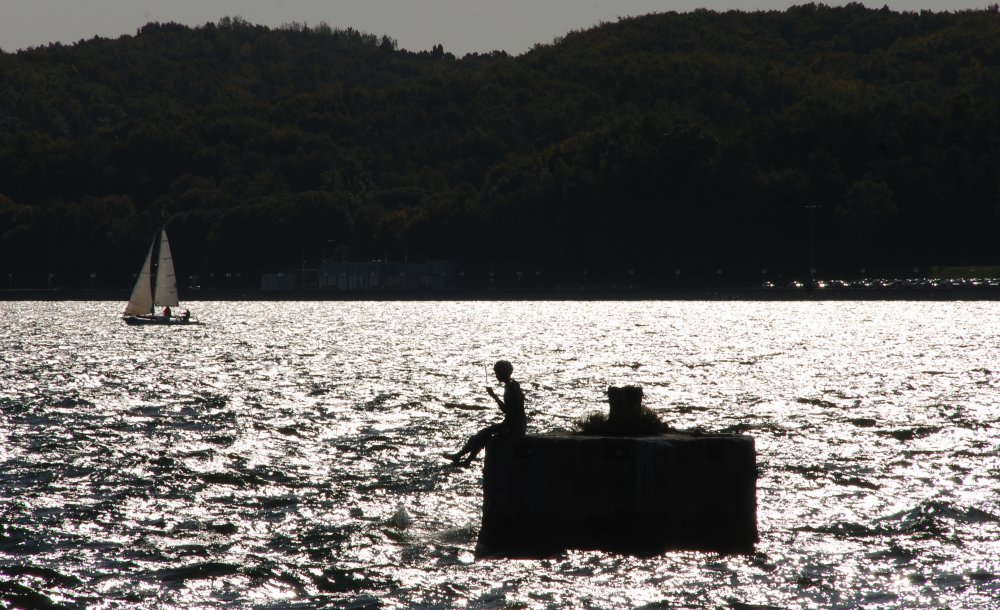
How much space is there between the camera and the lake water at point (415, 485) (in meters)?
26.4

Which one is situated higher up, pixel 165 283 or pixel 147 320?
pixel 165 283

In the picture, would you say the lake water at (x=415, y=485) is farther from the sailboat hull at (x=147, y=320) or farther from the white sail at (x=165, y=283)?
the white sail at (x=165, y=283)

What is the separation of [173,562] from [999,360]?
258ft

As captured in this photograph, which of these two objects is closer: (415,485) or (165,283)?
(415,485)

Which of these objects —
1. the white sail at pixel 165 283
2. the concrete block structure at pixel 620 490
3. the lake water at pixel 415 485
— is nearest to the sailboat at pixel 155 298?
the white sail at pixel 165 283

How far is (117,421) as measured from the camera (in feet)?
183

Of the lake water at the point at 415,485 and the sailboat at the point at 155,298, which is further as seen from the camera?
the sailboat at the point at 155,298

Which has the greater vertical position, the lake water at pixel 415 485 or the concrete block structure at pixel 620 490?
the concrete block structure at pixel 620 490

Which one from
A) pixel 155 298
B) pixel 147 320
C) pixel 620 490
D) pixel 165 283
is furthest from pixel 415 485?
pixel 165 283

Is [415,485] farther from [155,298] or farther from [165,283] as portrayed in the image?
[165,283]

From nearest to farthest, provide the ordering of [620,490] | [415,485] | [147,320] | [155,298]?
[620,490] < [415,485] < [147,320] < [155,298]

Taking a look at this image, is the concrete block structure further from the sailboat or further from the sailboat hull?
the sailboat hull

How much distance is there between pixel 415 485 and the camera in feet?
126

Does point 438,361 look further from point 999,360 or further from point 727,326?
point 727,326
